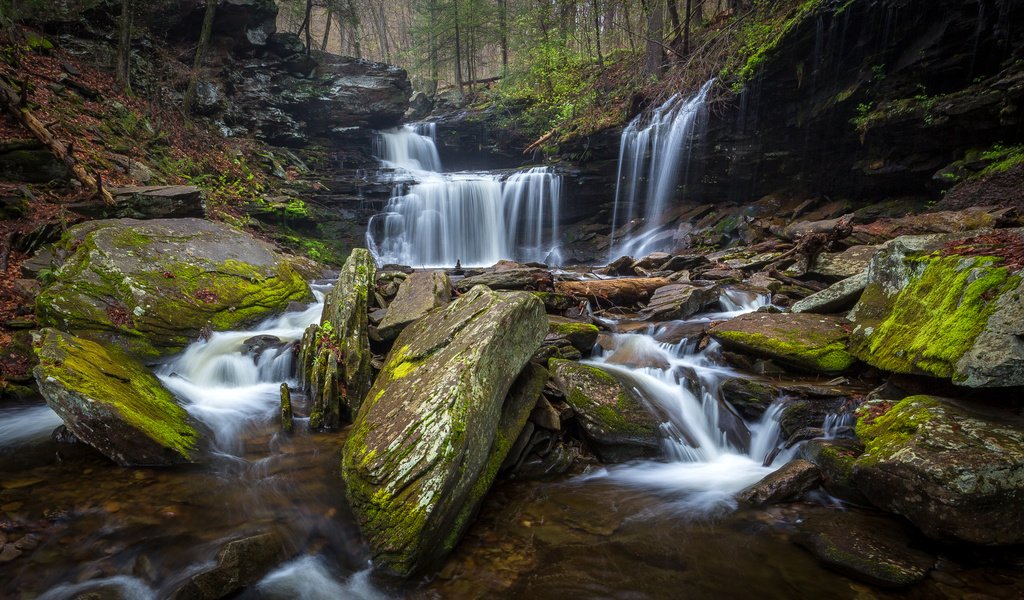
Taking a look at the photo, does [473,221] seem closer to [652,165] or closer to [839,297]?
[652,165]

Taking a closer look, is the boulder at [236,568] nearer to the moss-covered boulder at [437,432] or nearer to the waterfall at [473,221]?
the moss-covered boulder at [437,432]

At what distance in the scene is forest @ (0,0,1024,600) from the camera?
10.2ft

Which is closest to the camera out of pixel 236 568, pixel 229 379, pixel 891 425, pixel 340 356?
pixel 236 568

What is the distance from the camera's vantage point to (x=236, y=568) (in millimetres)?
3000

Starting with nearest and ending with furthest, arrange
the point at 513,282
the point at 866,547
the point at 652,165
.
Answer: the point at 866,547 < the point at 513,282 < the point at 652,165

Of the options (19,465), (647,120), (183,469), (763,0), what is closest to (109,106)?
(19,465)

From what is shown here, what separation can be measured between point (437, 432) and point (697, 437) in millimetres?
3377

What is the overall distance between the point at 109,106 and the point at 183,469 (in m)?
13.2

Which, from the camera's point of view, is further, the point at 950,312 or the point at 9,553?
the point at 950,312

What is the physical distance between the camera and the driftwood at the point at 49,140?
838 centimetres

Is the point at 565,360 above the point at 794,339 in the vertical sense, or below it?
below

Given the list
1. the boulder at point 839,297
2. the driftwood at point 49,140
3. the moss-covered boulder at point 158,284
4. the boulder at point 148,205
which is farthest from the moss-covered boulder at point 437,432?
the driftwood at point 49,140

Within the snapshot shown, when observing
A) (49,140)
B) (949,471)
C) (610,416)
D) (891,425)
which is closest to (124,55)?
(49,140)

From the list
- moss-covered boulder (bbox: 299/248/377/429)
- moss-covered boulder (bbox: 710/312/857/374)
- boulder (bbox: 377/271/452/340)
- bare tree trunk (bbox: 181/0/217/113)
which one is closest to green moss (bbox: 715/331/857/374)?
moss-covered boulder (bbox: 710/312/857/374)
